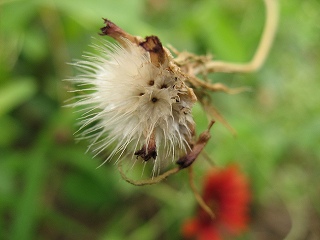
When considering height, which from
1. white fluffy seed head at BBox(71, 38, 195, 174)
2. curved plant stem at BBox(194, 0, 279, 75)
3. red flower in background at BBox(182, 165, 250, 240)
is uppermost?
curved plant stem at BBox(194, 0, 279, 75)

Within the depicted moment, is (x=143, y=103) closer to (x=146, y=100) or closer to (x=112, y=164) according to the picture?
(x=146, y=100)

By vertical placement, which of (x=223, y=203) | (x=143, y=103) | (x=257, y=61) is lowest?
(x=223, y=203)

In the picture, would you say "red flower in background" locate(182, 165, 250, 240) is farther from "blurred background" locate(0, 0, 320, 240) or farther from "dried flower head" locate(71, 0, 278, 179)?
"dried flower head" locate(71, 0, 278, 179)

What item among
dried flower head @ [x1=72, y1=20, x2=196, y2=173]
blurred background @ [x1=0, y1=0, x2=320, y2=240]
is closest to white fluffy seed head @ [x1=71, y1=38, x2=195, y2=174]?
dried flower head @ [x1=72, y1=20, x2=196, y2=173]

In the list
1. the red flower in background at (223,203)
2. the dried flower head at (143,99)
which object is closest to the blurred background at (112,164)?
the red flower in background at (223,203)

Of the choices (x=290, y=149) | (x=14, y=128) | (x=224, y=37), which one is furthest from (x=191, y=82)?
(x=290, y=149)

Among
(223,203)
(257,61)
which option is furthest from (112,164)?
(257,61)
